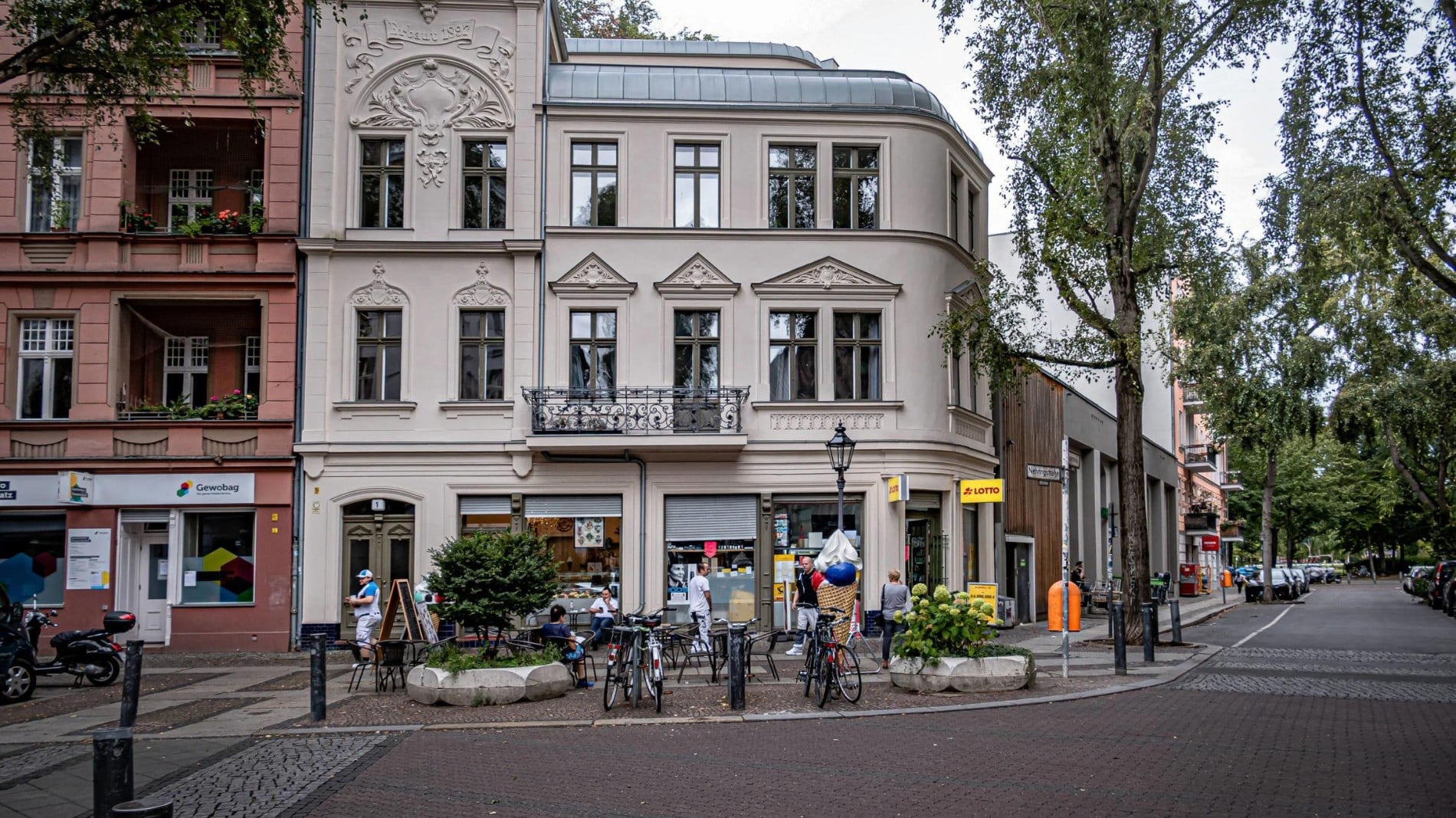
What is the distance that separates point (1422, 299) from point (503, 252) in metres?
22.4

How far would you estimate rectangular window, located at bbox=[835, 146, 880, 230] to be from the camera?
25156 mm

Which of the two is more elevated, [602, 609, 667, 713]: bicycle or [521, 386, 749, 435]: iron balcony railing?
[521, 386, 749, 435]: iron balcony railing

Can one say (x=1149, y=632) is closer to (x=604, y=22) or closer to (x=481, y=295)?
(x=481, y=295)

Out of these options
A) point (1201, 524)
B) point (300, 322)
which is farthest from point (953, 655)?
point (1201, 524)

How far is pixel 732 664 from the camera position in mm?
14156

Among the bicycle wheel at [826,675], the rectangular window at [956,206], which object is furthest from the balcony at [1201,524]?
the bicycle wheel at [826,675]

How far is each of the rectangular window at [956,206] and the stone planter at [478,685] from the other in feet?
51.3

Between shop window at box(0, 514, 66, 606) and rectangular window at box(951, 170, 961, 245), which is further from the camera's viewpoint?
rectangular window at box(951, 170, 961, 245)

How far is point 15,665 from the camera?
16.7 meters

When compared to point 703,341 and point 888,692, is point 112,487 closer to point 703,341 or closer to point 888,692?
point 703,341

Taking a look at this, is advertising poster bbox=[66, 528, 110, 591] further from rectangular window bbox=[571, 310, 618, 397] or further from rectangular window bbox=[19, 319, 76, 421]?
rectangular window bbox=[571, 310, 618, 397]

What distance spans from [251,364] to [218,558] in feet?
13.9

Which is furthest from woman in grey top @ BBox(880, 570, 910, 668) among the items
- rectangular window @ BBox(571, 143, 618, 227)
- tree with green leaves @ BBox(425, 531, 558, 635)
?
rectangular window @ BBox(571, 143, 618, 227)

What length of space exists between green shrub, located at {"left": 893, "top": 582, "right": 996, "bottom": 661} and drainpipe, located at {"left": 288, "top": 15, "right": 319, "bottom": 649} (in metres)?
13.6
